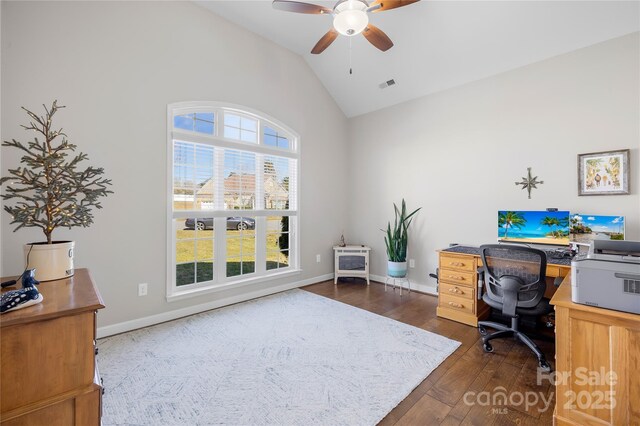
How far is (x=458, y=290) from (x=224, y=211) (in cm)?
285

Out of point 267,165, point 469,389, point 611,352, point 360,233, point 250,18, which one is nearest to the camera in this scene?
point 611,352

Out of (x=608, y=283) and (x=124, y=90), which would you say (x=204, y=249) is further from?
(x=608, y=283)

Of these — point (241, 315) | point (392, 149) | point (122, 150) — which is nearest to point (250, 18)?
point (122, 150)

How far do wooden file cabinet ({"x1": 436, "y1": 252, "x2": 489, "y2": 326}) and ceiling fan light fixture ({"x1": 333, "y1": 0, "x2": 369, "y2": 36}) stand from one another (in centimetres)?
241

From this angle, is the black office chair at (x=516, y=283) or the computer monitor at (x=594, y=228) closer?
the black office chair at (x=516, y=283)

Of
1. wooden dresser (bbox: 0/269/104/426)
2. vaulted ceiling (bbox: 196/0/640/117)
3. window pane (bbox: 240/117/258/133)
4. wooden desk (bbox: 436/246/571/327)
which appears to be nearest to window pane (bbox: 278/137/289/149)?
window pane (bbox: 240/117/258/133)

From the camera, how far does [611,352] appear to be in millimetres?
1370

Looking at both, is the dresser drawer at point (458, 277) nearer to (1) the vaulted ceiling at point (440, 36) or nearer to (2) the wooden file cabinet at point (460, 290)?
(2) the wooden file cabinet at point (460, 290)

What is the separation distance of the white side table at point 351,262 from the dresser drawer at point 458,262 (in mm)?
1398

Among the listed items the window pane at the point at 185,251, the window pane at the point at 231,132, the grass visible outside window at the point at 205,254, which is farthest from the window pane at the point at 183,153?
the window pane at the point at 185,251

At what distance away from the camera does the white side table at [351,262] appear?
14.3 ft

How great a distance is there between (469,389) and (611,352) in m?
0.83

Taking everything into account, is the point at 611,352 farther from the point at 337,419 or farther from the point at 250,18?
the point at 250,18

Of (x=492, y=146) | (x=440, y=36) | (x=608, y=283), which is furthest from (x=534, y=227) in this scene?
(x=440, y=36)
